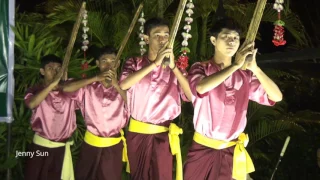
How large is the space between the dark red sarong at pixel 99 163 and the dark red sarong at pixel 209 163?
613mm

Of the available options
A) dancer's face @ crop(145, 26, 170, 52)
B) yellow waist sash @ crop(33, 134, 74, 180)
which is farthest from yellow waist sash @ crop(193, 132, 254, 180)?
yellow waist sash @ crop(33, 134, 74, 180)

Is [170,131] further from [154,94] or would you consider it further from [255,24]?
[255,24]

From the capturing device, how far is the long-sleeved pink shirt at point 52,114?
354 centimetres

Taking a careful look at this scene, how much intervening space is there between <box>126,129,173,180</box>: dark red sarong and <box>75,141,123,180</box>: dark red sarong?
0.23 meters

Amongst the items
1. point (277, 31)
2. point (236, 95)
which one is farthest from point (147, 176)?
point (277, 31)

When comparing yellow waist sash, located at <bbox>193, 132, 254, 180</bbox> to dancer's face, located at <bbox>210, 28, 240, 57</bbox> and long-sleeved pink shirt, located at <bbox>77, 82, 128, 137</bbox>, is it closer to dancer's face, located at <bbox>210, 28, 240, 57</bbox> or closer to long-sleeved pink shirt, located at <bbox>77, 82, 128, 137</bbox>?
dancer's face, located at <bbox>210, 28, 240, 57</bbox>

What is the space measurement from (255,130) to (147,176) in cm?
177

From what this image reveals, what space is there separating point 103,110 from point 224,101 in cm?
87

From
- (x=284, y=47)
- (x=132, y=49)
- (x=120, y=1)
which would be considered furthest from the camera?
(x=284, y=47)

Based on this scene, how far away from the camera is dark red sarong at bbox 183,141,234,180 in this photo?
9.80 ft

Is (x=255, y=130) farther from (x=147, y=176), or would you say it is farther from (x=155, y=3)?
(x=147, y=176)

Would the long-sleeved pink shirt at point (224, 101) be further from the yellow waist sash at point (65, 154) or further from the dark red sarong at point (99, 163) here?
the yellow waist sash at point (65, 154)

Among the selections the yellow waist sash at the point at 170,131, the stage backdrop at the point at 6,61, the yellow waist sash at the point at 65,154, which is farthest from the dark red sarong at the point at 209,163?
the stage backdrop at the point at 6,61

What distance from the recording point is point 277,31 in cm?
303
